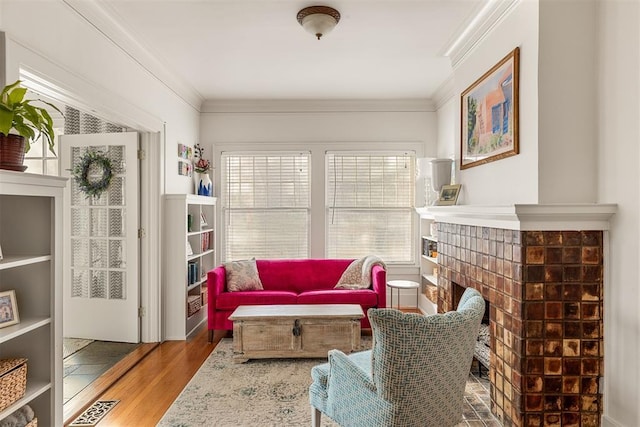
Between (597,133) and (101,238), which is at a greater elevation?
(597,133)

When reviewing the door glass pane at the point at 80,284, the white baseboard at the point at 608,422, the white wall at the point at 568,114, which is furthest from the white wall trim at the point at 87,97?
the white baseboard at the point at 608,422

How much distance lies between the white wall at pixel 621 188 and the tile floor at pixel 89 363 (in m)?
3.46

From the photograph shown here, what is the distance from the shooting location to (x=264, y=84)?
15.1 feet

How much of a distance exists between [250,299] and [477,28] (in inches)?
124

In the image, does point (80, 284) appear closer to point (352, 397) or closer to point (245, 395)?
point (245, 395)

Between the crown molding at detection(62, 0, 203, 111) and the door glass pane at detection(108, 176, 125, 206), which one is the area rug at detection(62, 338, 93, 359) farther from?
the crown molding at detection(62, 0, 203, 111)

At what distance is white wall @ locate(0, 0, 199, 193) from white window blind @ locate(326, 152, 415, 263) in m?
2.07

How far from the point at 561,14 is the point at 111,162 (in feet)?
12.6

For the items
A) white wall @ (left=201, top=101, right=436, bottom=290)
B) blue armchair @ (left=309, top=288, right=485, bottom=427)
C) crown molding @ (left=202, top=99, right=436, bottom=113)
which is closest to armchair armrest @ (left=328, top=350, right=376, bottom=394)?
blue armchair @ (left=309, top=288, right=485, bottom=427)

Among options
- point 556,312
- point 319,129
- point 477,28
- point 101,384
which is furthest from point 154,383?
point 477,28

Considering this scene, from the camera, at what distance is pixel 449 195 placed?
3549 mm

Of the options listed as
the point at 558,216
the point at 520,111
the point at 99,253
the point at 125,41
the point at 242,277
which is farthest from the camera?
the point at 242,277

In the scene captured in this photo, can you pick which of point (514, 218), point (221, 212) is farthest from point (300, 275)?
point (514, 218)

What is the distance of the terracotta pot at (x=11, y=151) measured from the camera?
1.78m
